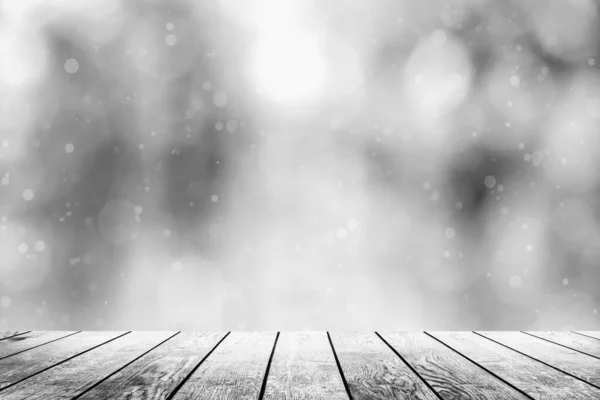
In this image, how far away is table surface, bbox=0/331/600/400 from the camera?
89 cm

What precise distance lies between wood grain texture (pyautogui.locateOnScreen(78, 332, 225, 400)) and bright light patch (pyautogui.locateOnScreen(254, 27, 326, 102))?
3.06ft

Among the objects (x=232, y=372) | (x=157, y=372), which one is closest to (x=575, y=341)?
(x=232, y=372)

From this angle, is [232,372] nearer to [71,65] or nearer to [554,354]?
[554,354]

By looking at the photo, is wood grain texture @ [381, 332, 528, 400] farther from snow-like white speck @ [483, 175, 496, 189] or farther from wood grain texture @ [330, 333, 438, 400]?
snow-like white speck @ [483, 175, 496, 189]

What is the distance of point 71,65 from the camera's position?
1812 mm

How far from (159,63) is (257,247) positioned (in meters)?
0.76

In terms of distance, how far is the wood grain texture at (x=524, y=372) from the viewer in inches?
35.0

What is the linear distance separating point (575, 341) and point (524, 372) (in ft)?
1.68

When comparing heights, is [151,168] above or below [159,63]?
below

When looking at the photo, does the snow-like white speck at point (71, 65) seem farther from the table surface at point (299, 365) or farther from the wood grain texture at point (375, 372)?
the wood grain texture at point (375, 372)

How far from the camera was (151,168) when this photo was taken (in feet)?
5.90

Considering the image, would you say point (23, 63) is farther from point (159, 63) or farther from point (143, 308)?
point (143, 308)

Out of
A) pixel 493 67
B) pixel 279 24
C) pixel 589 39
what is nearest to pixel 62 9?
pixel 279 24

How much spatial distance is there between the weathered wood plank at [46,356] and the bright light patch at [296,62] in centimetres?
100
